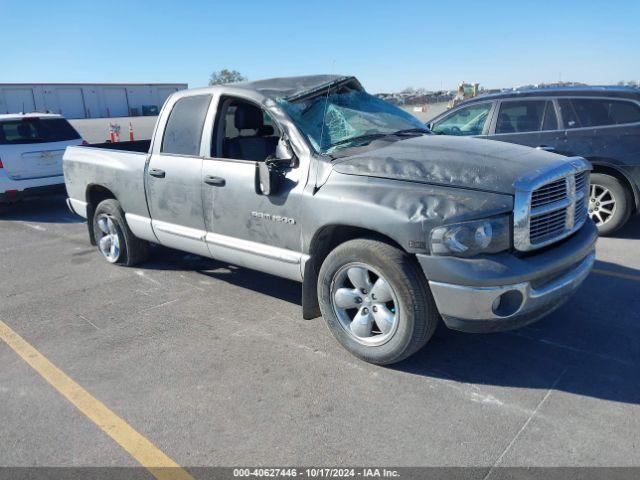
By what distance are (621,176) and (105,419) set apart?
630 cm

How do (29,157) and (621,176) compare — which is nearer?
(621,176)

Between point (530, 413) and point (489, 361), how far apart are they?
644 millimetres

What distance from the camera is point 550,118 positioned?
6.82 metres

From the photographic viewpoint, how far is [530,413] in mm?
3039

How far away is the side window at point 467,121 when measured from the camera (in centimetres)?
741

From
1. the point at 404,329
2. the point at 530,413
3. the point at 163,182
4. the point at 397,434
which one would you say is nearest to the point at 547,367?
the point at 530,413

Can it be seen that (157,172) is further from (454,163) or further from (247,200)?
(454,163)

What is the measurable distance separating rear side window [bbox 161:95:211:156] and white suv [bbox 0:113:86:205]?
501 cm

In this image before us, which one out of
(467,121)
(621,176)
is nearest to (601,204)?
(621,176)

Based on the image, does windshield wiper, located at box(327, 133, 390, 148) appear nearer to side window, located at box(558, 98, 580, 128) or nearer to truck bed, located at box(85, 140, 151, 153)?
side window, located at box(558, 98, 580, 128)

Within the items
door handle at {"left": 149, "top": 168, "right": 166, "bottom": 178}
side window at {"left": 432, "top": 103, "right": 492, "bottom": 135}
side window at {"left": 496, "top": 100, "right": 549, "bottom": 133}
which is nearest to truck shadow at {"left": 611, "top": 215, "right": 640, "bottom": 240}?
side window at {"left": 496, "top": 100, "right": 549, "bottom": 133}

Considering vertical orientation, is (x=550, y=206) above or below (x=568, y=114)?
below

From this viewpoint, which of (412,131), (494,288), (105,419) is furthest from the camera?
(412,131)

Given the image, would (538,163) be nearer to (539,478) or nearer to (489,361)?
(489,361)
